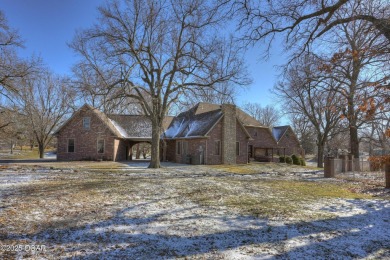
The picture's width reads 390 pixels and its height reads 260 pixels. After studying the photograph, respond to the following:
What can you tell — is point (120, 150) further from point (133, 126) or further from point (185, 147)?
point (185, 147)

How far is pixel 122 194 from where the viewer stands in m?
9.20

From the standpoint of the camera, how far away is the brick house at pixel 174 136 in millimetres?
27156

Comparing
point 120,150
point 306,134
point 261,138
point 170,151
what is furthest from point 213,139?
point 306,134

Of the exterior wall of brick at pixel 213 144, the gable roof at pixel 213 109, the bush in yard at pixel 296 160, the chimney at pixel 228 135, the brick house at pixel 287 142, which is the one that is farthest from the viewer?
the brick house at pixel 287 142

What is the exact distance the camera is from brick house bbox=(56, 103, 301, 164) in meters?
27.2

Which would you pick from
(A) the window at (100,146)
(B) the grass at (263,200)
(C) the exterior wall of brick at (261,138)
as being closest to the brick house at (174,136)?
(A) the window at (100,146)

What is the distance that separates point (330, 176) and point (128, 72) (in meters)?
15.2

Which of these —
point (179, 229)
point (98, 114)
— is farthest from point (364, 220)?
point (98, 114)

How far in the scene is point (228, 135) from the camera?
2800 centimetres

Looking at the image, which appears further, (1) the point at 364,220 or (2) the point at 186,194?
(2) the point at 186,194

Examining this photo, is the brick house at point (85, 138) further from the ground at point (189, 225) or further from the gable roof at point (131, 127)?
the ground at point (189, 225)

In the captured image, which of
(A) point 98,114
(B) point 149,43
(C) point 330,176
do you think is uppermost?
(B) point 149,43

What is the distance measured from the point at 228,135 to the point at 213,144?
201 cm

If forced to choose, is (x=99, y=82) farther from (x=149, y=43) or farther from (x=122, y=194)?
(x=122, y=194)
